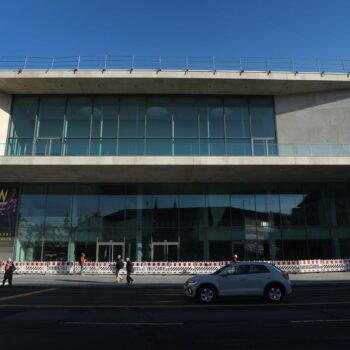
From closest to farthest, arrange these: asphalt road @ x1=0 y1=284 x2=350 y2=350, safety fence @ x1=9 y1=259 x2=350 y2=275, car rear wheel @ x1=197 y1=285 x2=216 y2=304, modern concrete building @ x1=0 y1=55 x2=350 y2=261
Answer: asphalt road @ x1=0 y1=284 x2=350 y2=350
car rear wheel @ x1=197 y1=285 x2=216 y2=304
safety fence @ x1=9 y1=259 x2=350 y2=275
modern concrete building @ x1=0 y1=55 x2=350 y2=261

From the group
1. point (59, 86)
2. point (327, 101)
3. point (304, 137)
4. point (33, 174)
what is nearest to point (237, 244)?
point (304, 137)

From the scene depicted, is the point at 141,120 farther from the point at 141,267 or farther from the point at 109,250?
the point at 141,267

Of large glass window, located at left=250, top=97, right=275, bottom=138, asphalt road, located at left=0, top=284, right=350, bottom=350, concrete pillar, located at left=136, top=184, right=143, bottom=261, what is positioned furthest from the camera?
large glass window, located at left=250, top=97, right=275, bottom=138

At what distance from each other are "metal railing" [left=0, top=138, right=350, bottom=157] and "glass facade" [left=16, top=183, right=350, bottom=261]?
345 centimetres

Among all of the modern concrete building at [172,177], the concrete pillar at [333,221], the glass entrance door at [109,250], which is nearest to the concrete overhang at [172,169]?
the modern concrete building at [172,177]

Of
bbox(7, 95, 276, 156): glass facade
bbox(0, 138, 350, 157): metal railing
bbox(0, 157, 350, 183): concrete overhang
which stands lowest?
bbox(0, 157, 350, 183): concrete overhang

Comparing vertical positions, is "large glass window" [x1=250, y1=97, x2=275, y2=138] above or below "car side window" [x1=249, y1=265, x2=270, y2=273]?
above

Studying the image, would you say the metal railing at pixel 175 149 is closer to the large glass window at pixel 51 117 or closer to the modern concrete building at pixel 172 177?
the modern concrete building at pixel 172 177

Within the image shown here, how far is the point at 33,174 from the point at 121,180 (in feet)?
21.3

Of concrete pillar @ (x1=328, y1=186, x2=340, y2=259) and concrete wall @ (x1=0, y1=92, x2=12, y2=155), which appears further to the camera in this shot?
concrete pillar @ (x1=328, y1=186, x2=340, y2=259)

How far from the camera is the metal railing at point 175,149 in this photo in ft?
90.1

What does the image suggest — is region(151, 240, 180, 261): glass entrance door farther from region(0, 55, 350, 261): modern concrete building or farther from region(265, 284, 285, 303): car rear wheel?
region(265, 284, 285, 303): car rear wheel

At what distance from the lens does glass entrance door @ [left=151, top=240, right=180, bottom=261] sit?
29.8 m

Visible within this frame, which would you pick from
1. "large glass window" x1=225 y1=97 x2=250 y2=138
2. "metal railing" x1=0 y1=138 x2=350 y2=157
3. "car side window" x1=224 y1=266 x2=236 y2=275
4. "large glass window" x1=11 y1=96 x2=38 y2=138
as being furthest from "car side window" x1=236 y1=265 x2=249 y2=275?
"large glass window" x1=11 y1=96 x2=38 y2=138
